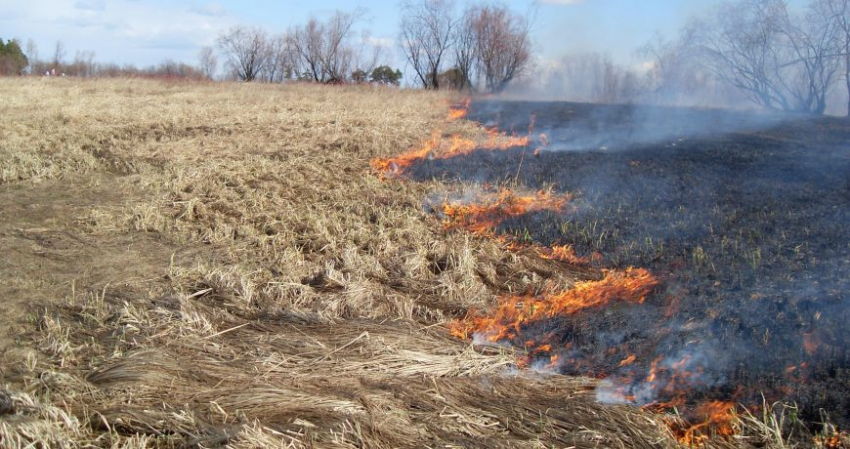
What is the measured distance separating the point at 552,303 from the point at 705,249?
5.10 feet

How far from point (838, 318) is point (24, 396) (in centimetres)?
473

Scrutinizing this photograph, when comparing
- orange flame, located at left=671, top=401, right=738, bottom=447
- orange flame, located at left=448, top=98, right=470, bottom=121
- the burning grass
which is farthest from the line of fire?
orange flame, located at left=448, top=98, right=470, bottom=121

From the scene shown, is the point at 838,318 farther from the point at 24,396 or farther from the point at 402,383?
the point at 24,396

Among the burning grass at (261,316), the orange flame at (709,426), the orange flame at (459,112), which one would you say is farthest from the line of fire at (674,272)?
the orange flame at (459,112)

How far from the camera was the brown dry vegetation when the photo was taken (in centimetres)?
324

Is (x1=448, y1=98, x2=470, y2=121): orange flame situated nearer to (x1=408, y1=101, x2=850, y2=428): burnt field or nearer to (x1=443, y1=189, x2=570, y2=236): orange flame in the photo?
(x1=408, y1=101, x2=850, y2=428): burnt field

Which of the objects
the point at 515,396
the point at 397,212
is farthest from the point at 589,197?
the point at 515,396

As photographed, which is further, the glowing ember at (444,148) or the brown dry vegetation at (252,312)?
the glowing ember at (444,148)

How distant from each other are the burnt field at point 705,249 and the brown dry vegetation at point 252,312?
0.45 meters

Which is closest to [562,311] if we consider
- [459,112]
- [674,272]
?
[674,272]

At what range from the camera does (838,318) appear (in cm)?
382

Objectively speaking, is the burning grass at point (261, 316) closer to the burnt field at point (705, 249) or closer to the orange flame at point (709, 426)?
the orange flame at point (709, 426)

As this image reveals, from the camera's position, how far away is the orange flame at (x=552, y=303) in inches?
178

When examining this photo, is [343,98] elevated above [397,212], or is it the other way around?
[343,98]
